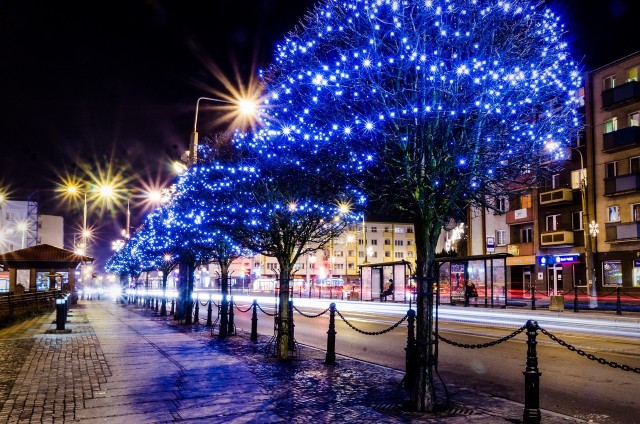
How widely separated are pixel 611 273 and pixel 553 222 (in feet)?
21.5

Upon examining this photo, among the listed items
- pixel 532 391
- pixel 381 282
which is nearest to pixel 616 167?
pixel 381 282

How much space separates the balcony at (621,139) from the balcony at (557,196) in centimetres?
416

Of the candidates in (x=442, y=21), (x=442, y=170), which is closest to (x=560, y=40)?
(x=442, y=21)

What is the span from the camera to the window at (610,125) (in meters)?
38.7

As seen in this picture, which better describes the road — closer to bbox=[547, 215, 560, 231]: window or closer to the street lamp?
the street lamp

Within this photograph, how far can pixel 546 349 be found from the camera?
1447 centimetres

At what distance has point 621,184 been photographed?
122ft

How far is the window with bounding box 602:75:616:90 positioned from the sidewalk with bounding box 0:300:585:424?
34531mm

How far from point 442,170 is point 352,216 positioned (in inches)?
222

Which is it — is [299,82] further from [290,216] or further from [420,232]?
[290,216]

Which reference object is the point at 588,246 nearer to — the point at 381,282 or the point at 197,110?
the point at 381,282

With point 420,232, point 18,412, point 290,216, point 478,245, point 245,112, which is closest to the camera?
point 18,412

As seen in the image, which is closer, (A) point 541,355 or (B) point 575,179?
(A) point 541,355

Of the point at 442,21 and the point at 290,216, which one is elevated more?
the point at 442,21
